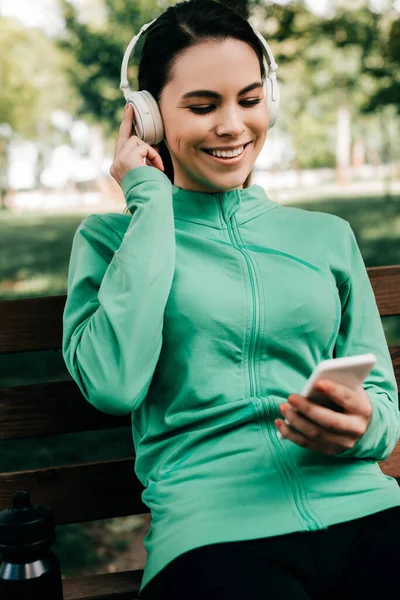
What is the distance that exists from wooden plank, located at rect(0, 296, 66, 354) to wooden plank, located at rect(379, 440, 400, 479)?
1143 millimetres

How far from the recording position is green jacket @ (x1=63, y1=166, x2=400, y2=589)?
1976 mm

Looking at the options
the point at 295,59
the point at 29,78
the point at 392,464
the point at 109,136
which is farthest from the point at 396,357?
the point at 29,78

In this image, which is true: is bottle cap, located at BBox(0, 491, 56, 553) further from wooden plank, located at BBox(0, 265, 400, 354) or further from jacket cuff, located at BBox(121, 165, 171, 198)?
jacket cuff, located at BBox(121, 165, 171, 198)

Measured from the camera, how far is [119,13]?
12992mm

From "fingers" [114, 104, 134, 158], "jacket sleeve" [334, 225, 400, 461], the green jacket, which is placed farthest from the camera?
"fingers" [114, 104, 134, 158]

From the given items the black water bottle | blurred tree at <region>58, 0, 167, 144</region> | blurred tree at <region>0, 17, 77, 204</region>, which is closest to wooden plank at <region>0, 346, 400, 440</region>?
the black water bottle

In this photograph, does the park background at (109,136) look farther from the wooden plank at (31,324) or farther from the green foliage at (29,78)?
the wooden plank at (31,324)

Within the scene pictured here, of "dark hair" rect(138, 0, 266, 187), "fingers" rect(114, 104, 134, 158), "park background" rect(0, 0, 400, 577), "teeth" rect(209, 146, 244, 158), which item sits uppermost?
"dark hair" rect(138, 0, 266, 187)

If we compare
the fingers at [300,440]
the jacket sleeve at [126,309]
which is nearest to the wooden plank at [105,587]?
the jacket sleeve at [126,309]

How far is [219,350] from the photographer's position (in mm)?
2102

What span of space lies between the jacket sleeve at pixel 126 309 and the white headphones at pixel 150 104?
0.18m

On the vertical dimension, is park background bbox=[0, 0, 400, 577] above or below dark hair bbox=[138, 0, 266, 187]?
below

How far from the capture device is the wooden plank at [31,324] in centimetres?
259

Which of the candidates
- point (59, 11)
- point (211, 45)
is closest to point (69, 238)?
point (59, 11)
